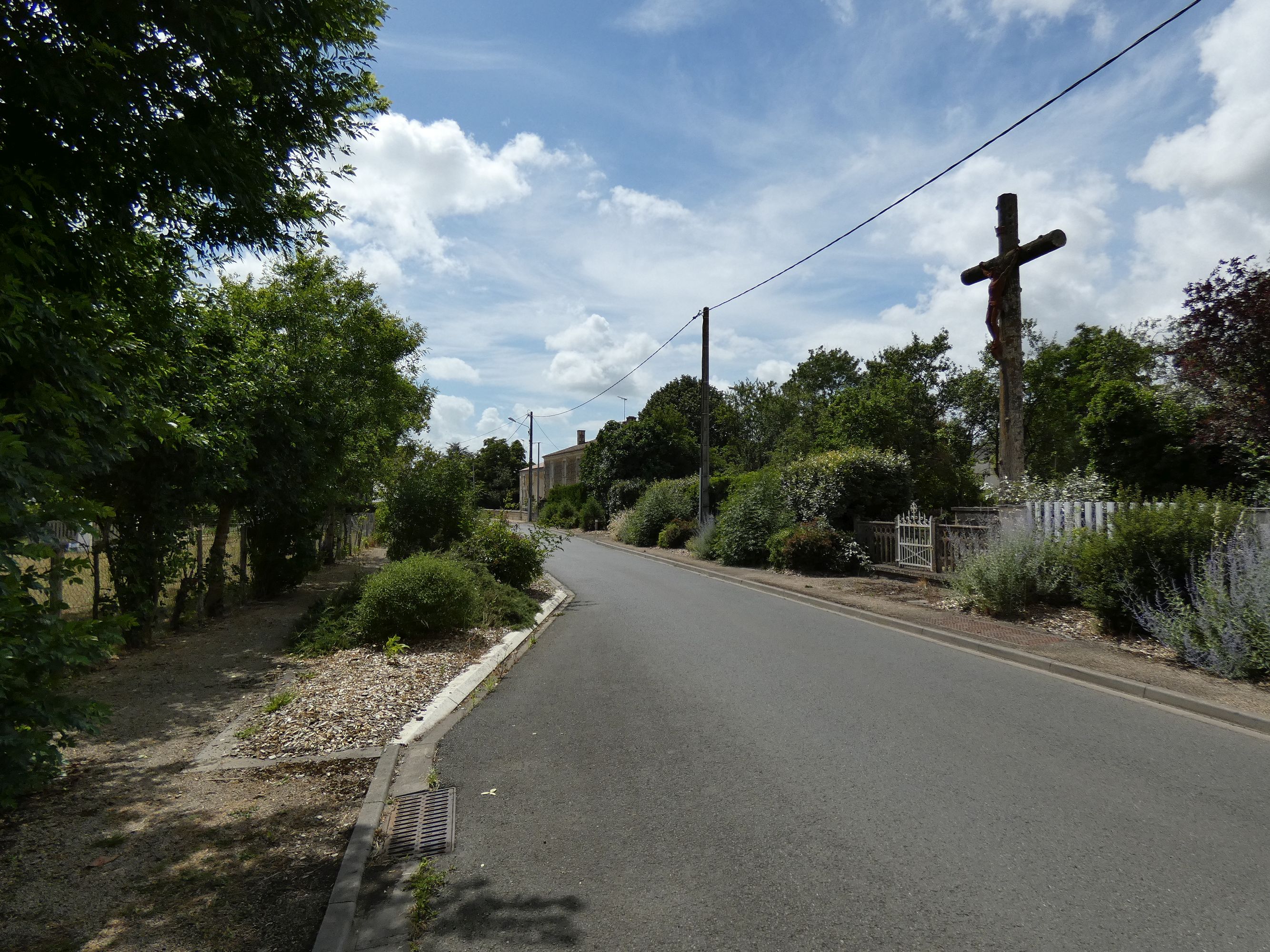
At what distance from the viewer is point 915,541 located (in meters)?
16.9

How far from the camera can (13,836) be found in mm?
4270

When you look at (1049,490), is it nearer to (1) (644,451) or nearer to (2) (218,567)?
(2) (218,567)

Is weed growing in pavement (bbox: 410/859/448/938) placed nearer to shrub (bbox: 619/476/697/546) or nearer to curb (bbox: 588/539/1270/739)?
curb (bbox: 588/539/1270/739)

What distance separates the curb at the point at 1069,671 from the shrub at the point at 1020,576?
1.33 metres

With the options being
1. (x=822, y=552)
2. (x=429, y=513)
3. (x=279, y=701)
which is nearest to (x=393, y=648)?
(x=279, y=701)

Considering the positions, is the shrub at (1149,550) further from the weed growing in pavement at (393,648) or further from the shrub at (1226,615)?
the weed growing in pavement at (393,648)

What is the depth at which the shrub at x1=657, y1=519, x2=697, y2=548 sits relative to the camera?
29.3 metres

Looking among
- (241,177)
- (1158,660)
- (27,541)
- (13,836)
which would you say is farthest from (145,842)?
(1158,660)

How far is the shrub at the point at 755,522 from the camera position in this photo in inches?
840

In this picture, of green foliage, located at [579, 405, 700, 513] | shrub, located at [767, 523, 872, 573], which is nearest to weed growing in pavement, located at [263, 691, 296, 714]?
shrub, located at [767, 523, 872, 573]

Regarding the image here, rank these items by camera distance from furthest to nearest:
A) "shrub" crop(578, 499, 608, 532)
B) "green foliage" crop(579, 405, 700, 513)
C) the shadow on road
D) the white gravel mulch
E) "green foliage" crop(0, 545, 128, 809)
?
"shrub" crop(578, 499, 608, 532) < "green foliage" crop(579, 405, 700, 513) < the white gravel mulch < "green foliage" crop(0, 545, 128, 809) < the shadow on road

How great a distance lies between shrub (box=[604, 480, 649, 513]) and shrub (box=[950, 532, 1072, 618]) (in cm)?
2880

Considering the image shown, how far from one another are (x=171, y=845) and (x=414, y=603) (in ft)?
17.3

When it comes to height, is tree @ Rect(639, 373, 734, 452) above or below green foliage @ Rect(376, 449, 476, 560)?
above
